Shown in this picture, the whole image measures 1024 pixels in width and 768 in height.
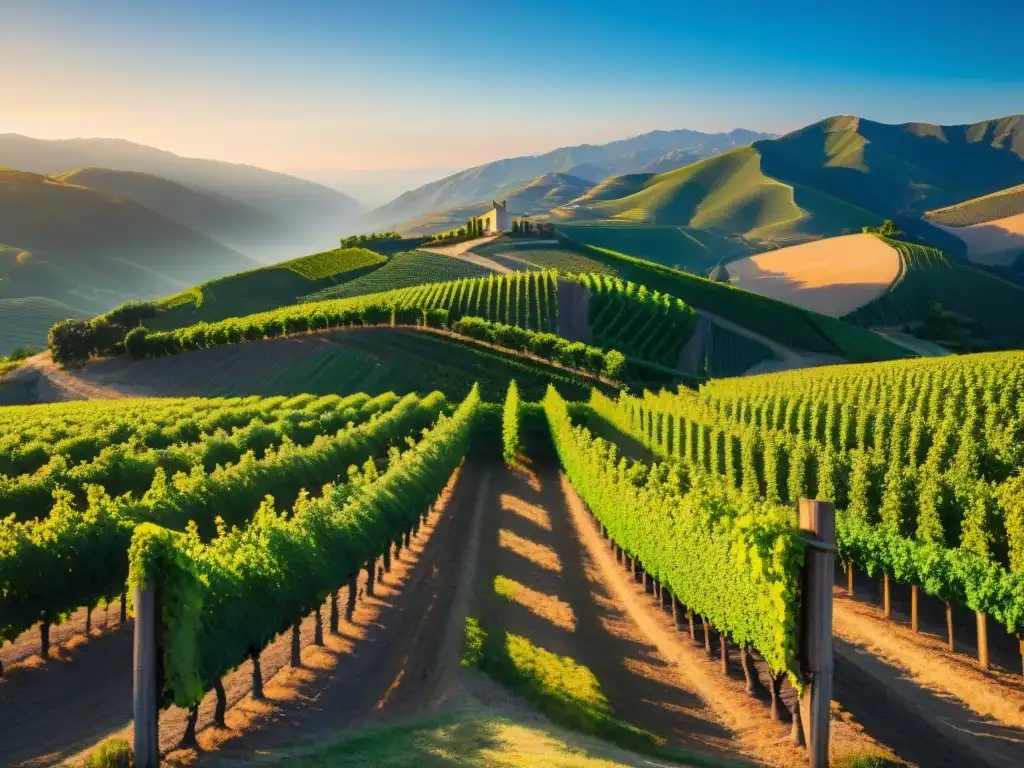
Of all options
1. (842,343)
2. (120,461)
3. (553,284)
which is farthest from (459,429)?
(842,343)

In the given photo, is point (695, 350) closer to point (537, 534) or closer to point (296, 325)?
point (296, 325)

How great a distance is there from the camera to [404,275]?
413ft

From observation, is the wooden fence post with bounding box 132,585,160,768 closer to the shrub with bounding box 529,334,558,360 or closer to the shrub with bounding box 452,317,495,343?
the shrub with bounding box 529,334,558,360

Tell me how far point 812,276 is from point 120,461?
144 meters

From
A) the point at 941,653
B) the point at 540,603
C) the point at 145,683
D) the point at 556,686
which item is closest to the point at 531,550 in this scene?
the point at 540,603

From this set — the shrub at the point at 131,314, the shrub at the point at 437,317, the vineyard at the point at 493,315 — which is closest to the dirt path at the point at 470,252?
the vineyard at the point at 493,315

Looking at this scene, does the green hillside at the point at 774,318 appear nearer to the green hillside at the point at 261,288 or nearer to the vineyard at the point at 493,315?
the vineyard at the point at 493,315

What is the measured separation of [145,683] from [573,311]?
88.2 meters

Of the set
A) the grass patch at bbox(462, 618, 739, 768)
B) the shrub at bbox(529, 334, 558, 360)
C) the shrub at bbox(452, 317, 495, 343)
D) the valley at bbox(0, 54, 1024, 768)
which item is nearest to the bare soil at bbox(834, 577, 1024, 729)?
the valley at bbox(0, 54, 1024, 768)

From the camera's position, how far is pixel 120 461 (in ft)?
108

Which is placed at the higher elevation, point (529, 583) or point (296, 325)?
point (296, 325)


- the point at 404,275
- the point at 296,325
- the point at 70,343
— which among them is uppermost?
the point at 404,275

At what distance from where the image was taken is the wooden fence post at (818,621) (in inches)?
593

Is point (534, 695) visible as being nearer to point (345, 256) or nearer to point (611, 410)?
point (611, 410)
